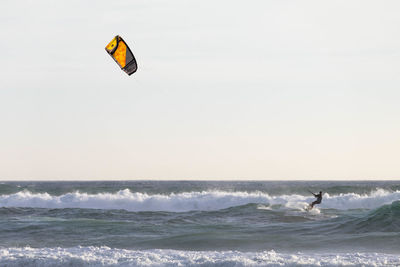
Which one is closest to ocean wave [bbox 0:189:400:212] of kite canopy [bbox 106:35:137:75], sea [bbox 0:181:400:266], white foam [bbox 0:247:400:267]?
sea [bbox 0:181:400:266]

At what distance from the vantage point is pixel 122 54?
1842 centimetres

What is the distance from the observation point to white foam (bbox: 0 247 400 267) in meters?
12.1

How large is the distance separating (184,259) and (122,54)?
25.7ft

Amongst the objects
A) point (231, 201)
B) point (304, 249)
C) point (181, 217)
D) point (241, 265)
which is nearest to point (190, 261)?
point (241, 265)

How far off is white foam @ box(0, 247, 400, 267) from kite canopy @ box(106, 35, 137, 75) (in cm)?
641

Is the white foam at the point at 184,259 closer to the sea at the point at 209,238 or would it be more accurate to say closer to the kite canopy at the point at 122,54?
the sea at the point at 209,238

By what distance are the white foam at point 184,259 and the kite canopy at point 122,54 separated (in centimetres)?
641

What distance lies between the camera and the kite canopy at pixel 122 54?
1806 centimetres

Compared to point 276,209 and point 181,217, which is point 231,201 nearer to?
point 276,209

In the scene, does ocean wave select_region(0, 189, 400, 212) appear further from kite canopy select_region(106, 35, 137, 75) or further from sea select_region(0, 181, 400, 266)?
kite canopy select_region(106, 35, 137, 75)

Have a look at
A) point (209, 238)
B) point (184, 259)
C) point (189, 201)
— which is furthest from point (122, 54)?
point (189, 201)

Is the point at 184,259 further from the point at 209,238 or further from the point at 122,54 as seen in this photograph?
the point at 122,54

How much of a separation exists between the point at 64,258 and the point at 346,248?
6.62 meters

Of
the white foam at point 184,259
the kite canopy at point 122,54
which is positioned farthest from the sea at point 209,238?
the kite canopy at point 122,54
